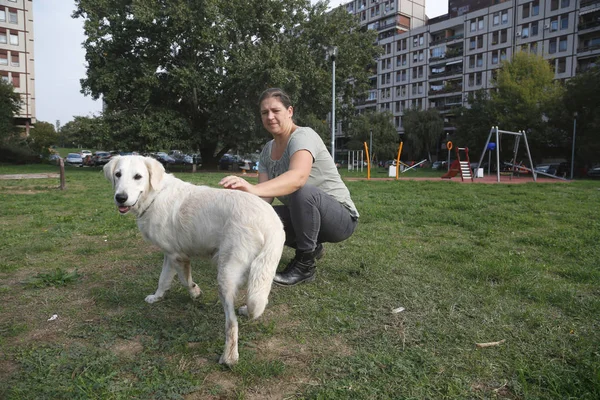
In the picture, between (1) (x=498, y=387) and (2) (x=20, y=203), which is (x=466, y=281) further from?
(2) (x=20, y=203)

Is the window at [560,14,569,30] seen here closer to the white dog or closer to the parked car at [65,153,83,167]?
the parked car at [65,153,83,167]

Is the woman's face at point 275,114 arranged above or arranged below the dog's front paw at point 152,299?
above

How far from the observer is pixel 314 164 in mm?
3867

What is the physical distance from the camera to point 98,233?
249 inches

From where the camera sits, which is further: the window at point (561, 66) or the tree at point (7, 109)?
the window at point (561, 66)

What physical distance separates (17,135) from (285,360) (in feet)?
157

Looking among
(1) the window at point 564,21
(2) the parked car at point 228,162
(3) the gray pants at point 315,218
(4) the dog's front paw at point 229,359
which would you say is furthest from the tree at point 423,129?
(4) the dog's front paw at point 229,359

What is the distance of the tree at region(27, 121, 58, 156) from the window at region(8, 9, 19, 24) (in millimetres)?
13378

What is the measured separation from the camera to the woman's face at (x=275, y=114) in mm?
3578

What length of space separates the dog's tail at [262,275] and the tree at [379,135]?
46229 mm

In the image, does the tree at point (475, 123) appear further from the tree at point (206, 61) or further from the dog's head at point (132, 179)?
the dog's head at point (132, 179)

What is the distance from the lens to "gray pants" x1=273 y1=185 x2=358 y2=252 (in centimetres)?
361

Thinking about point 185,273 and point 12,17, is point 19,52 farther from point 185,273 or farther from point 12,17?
point 185,273

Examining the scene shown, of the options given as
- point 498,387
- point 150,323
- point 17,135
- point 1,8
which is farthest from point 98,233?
point 1,8
